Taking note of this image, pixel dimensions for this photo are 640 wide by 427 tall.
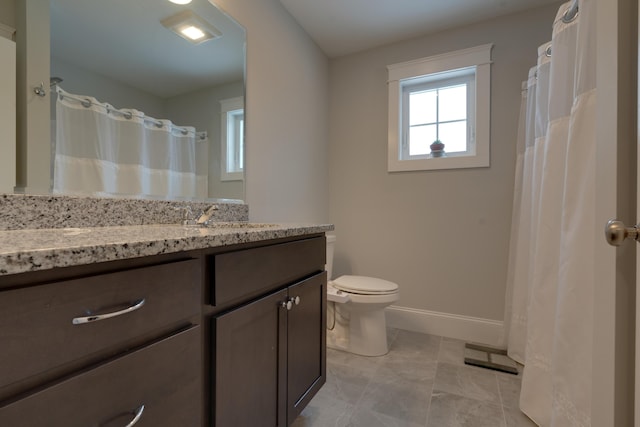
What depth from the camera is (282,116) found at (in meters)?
1.94

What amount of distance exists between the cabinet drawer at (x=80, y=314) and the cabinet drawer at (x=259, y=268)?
11cm

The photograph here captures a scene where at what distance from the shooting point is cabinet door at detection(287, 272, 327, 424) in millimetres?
1045

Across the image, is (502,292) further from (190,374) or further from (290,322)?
(190,374)

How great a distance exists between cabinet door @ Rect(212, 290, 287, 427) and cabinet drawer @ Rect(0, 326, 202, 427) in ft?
0.22

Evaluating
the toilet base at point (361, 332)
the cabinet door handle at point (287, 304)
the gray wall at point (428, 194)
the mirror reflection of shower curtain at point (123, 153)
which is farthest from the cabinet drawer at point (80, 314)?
the gray wall at point (428, 194)

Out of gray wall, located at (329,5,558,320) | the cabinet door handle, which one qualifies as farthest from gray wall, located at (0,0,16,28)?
gray wall, located at (329,5,558,320)

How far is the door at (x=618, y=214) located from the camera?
1.89 ft

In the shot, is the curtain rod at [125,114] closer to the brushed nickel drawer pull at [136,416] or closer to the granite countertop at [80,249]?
the granite countertop at [80,249]

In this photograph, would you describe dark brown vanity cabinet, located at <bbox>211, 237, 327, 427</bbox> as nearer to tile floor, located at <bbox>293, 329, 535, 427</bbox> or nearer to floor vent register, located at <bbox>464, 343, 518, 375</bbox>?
tile floor, located at <bbox>293, 329, 535, 427</bbox>

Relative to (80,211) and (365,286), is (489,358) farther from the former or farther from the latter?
(80,211)

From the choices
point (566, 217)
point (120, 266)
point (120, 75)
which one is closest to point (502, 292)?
→ point (566, 217)

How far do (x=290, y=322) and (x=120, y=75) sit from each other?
1.10 metres

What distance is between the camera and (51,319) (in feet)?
1.39

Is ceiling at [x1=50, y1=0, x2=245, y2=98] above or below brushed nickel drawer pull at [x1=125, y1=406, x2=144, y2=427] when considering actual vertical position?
above
